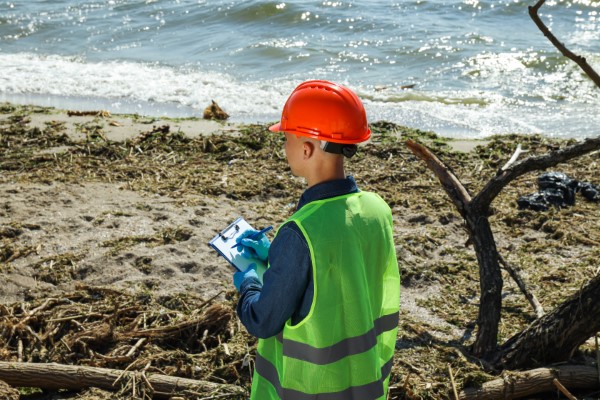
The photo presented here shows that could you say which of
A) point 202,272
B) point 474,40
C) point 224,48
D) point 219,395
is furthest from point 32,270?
point 474,40

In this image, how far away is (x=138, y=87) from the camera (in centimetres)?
1410

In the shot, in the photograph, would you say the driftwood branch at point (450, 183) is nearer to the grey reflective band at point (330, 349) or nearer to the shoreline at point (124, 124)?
the grey reflective band at point (330, 349)

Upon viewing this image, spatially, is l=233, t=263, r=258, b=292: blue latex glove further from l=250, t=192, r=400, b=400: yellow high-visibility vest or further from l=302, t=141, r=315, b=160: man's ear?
l=302, t=141, r=315, b=160: man's ear

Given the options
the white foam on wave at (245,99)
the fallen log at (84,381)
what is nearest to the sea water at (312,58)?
the white foam on wave at (245,99)

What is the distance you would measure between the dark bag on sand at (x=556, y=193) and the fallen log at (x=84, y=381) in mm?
3913

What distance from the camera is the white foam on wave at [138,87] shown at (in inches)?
515

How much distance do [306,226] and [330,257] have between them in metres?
0.14

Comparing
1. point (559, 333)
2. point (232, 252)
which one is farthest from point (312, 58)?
point (232, 252)

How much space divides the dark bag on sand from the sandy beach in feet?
0.42

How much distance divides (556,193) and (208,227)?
10.3ft

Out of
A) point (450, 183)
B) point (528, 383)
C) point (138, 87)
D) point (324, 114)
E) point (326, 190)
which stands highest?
point (324, 114)

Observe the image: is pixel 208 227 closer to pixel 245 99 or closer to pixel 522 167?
pixel 522 167

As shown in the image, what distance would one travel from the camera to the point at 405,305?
5742mm

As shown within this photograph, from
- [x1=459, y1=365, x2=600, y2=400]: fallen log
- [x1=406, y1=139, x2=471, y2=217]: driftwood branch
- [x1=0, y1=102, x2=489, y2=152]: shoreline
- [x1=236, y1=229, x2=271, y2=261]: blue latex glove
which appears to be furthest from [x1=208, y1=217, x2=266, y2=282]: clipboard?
[x1=0, y1=102, x2=489, y2=152]: shoreline
